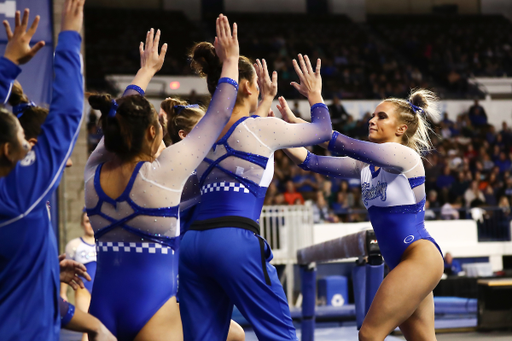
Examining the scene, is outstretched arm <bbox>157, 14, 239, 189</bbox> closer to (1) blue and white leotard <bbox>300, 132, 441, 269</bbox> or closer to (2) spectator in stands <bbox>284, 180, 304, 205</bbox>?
(1) blue and white leotard <bbox>300, 132, 441, 269</bbox>

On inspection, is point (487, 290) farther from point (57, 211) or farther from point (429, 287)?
point (57, 211)

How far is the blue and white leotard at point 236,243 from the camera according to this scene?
2.29 meters

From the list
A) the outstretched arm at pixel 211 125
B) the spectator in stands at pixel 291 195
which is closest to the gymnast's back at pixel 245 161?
the outstretched arm at pixel 211 125

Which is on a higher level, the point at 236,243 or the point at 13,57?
the point at 13,57

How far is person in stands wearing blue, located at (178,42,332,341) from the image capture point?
90.2 inches

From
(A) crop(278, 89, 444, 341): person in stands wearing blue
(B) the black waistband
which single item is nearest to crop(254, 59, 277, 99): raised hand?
(A) crop(278, 89, 444, 341): person in stands wearing blue

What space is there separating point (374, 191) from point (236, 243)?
1.08 metres

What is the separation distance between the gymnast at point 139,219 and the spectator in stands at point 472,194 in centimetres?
1199

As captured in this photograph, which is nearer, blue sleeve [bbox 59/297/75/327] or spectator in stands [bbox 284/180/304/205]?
blue sleeve [bbox 59/297/75/327]

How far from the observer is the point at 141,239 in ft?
6.63

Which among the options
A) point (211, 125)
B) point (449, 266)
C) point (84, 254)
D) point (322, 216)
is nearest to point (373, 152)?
point (211, 125)

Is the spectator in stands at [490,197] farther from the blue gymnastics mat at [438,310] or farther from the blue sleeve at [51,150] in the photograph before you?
the blue sleeve at [51,150]

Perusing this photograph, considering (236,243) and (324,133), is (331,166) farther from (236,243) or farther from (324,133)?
(236,243)

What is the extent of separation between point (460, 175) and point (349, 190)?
9.14 feet
